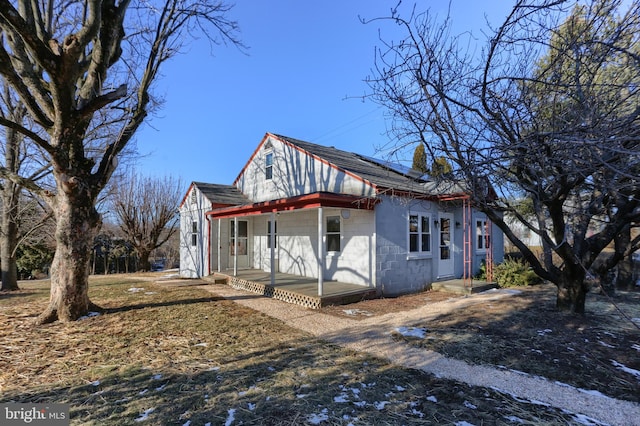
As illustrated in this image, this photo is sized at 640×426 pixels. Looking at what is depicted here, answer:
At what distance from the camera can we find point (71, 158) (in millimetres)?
6496

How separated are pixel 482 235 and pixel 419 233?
470cm

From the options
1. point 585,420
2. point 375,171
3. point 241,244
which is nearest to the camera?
point 585,420

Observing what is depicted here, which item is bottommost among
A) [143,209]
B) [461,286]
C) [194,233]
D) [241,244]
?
[461,286]

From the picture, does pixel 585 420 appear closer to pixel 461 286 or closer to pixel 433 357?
pixel 433 357

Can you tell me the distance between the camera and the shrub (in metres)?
11.0

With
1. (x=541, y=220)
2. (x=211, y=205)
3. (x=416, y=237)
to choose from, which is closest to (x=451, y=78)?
(x=541, y=220)

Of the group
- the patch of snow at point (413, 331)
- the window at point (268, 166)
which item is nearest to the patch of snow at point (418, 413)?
the patch of snow at point (413, 331)

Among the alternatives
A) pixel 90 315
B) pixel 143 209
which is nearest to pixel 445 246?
pixel 90 315

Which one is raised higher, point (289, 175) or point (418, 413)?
point (289, 175)

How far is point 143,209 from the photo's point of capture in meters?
18.4

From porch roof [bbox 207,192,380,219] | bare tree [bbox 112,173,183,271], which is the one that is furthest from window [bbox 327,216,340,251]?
bare tree [bbox 112,173,183,271]

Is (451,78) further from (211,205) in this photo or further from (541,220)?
(211,205)

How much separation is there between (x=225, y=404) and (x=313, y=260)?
7.93 m

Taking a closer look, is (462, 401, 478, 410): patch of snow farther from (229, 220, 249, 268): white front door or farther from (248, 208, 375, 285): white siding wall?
(229, 220, 249, 268): white front door
